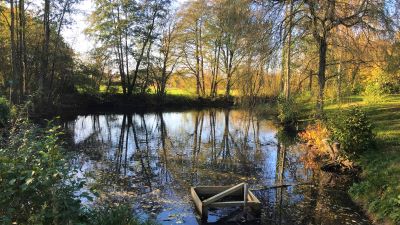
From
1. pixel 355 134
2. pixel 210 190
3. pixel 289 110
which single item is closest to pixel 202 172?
pixel 210 190

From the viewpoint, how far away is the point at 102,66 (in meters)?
37.1

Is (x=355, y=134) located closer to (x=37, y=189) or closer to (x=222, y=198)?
(x=222, y=198)

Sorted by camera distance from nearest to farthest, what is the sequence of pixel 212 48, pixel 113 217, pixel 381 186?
pixel 113 217
pixel 381 186
pixel 212 48

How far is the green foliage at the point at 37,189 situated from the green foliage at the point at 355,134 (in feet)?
32.8

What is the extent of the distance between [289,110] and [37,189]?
2150 centimetres

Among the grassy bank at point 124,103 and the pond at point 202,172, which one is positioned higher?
the grassy bank at point 124,103

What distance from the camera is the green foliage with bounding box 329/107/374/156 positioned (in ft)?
40.0

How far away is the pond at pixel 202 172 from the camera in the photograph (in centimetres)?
877

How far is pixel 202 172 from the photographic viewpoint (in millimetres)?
12523

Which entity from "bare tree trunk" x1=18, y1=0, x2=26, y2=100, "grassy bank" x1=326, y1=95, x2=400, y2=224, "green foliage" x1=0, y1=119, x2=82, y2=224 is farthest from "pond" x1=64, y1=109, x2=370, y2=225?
"bare tree trunk" x1=18, y1=0, x2=26, y2=100

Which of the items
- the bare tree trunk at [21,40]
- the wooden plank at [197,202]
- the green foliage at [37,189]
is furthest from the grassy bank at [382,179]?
the bare tree trunk at [21,40]

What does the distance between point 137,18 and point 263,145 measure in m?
24.2

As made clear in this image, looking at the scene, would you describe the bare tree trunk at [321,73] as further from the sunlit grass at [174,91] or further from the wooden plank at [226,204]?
the sunlit grass at [174,91]

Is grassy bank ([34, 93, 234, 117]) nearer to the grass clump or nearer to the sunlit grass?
the sunlit grass
